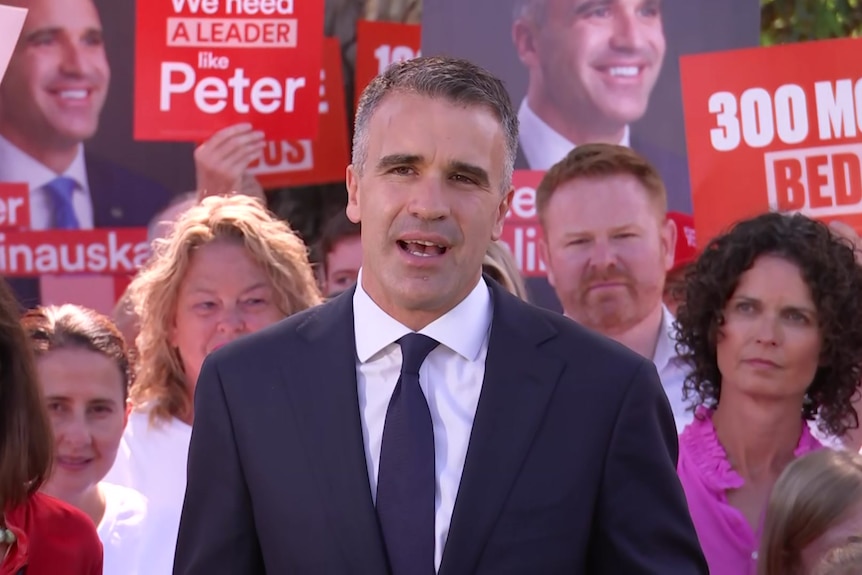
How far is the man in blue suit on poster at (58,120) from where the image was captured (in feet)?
15.8

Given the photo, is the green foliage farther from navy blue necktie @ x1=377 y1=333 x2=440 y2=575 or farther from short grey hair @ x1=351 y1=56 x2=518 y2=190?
navy blue necktie @ x1=377 y1=333 x2=440 y2=575

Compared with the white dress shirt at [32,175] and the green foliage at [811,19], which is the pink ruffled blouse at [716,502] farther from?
the green foliage at [811,19]

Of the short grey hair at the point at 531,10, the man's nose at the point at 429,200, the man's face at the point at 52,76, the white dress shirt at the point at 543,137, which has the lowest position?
the man's nose at the point at 429,200

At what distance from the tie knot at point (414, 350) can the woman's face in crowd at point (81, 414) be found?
68.8 inches

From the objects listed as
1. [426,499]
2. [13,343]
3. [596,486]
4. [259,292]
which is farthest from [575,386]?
[259,292]

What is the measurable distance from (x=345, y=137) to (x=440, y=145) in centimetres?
288

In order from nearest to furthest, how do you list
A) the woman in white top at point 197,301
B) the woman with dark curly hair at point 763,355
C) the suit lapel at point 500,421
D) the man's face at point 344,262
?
the suit lapel at point 500,421 → the woman with dark curly hair at point 763,355 → the woman in white top at point 197,301 → the man's face at point 344,262

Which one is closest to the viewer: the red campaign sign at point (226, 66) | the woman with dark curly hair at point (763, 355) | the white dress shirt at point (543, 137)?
the woman with dark curly hair at point (763, 355)

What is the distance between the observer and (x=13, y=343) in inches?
109

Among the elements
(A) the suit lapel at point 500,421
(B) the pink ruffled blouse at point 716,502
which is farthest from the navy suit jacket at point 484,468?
(B) the pink ruffled blouse at point 716,502

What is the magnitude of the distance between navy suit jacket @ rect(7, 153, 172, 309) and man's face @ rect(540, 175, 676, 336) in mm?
1429

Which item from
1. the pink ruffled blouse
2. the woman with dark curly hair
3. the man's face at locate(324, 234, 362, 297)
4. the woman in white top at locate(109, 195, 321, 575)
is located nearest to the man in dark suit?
the pink ruffled blouse

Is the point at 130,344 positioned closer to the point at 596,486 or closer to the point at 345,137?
the point at 345,137

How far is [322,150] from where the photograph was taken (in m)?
5.20
